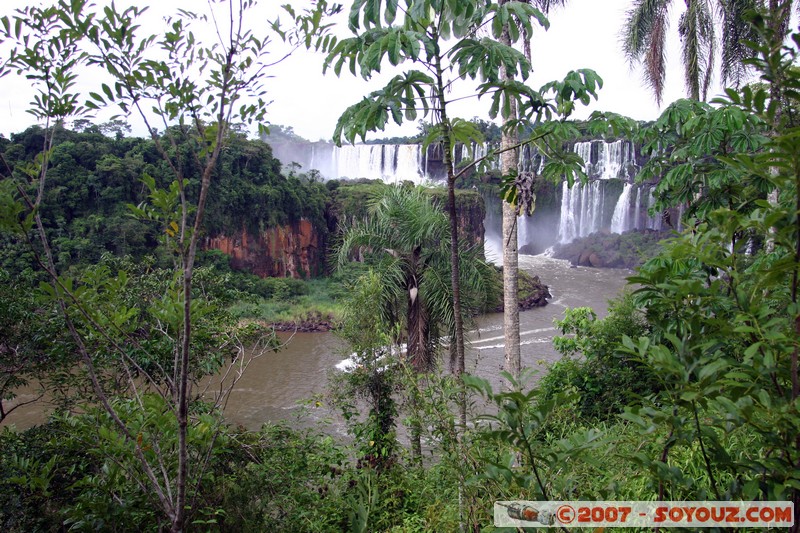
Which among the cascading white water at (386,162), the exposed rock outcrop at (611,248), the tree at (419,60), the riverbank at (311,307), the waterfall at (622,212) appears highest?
the cascading white water at (386,162)

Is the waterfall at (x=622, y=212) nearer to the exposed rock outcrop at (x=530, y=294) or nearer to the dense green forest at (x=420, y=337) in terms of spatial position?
the exposed rock outcrop at (x=530, y=294)

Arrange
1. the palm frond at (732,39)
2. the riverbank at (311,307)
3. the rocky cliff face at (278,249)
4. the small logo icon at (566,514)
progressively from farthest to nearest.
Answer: the rocky cliff face at (278,249) < the riverbank at (311,307) < the palm frond at (732,39) < the small logo icon at (566,514)

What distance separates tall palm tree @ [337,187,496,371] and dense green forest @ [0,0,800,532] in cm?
3

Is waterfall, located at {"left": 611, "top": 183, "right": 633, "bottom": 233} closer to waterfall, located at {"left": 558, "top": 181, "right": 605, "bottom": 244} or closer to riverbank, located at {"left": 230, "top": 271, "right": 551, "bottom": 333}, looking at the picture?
waterfall, located at {"left": 558, "top": 181, "right": 605, "bottom": 244}

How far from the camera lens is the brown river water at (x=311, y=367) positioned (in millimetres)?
9773

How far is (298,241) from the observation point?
2856 centimetres

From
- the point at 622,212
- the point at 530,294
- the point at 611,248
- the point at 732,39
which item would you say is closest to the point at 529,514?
the point at 732,39

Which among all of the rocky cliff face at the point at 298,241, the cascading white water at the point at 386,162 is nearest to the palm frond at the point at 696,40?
the rocky cliff face at the point at 298,241

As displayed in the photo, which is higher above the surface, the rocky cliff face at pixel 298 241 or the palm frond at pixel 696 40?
the palm frond at pixel 696 40

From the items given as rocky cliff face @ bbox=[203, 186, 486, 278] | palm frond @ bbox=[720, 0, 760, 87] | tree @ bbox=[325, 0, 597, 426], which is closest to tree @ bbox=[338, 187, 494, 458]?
tree @ bbox=[325, 0, 597, 426]

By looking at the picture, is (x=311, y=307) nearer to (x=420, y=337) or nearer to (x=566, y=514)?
(x=420, y=337)

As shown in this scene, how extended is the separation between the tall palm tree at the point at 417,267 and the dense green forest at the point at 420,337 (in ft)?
0.10

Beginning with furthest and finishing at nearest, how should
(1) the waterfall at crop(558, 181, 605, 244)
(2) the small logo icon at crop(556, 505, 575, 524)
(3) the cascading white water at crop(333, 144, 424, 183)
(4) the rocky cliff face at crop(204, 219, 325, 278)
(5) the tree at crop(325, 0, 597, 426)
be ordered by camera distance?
1. (1) the waterfall at crop(558, 181, 605, 244)
2. (3) the cascading white water at crop(333, 144, 424, 183)
3. (4) the rocky cliff face at crop(204, 219, 325, 278)
4. (5) the tree at crop(325, 0, 597, 426)
5. (2) the small logo icon at crop(556, 505, 575, 524)

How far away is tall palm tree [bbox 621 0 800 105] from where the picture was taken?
27.8ft
